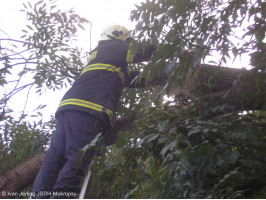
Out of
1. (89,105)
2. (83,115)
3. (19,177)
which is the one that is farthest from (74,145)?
(19,177)

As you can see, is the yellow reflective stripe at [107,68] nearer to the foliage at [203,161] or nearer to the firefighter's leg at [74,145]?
the firefighter's leg at [74,145]

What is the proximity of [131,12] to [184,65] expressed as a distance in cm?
57

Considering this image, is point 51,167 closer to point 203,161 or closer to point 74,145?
point 74,145

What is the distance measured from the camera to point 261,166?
1338 millimetres

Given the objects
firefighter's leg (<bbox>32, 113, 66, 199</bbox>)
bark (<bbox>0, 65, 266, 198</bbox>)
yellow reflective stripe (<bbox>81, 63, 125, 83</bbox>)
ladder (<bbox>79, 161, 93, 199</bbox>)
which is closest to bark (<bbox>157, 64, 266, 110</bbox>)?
bark (<bbox>0, 65, 266, 198</bbox>)

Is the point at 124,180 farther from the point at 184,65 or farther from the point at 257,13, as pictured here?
the point at 257,13

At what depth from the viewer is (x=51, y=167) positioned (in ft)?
8.54

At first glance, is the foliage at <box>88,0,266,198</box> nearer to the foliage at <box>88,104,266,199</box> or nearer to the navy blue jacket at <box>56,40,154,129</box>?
the foliage at <box>88,104,266,199</box>

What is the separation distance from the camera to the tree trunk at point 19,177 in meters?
3.03

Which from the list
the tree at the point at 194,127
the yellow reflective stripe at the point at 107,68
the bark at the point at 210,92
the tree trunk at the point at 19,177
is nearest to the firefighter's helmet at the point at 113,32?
the yellow reflective stripe at the point at 107,68

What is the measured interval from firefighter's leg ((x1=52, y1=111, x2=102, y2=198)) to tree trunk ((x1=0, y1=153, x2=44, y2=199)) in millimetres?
885

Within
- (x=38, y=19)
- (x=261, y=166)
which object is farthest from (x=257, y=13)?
(x=38, y=19)

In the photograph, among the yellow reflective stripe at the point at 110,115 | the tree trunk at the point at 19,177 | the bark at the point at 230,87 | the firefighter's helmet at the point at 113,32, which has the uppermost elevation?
the firefighter's helmet at the point at 113,32

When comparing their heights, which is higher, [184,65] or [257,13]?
[257,13]
